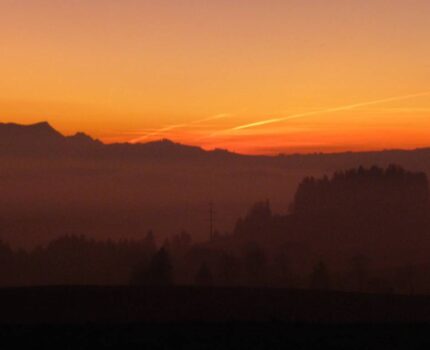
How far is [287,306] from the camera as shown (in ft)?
81.8

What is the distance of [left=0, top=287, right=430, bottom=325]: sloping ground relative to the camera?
22.3 meters

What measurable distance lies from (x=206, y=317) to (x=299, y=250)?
40682 mm

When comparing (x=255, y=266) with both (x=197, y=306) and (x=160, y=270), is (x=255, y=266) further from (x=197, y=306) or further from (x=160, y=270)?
(x=197, y=306)

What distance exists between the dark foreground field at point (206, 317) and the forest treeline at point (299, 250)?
1154 centimetres

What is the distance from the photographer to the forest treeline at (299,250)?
44.2 meters

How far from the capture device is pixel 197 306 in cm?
2472

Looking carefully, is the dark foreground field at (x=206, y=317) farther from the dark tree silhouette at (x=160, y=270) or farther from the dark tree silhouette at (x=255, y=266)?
the dark tree silhouette at (x=255, y=266)

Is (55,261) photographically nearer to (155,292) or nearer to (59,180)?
(155,292)

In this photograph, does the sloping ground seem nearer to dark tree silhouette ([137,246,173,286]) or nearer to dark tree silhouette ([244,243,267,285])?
dark tree silhouette ([137,246,173,286])

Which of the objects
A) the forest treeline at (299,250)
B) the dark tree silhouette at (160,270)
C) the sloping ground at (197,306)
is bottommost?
the forest treeline at (299,250)

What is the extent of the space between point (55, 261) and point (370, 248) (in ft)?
107

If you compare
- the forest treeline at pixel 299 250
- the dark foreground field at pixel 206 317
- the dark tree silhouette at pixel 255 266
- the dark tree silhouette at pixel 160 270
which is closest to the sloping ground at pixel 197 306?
the dark foreground field at pixel 206 317

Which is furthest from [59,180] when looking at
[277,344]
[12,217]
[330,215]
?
[277,344]

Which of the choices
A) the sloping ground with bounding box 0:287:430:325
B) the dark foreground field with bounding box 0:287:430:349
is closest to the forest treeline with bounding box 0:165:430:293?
the sloping ground with bounding box 0:287:430:325
